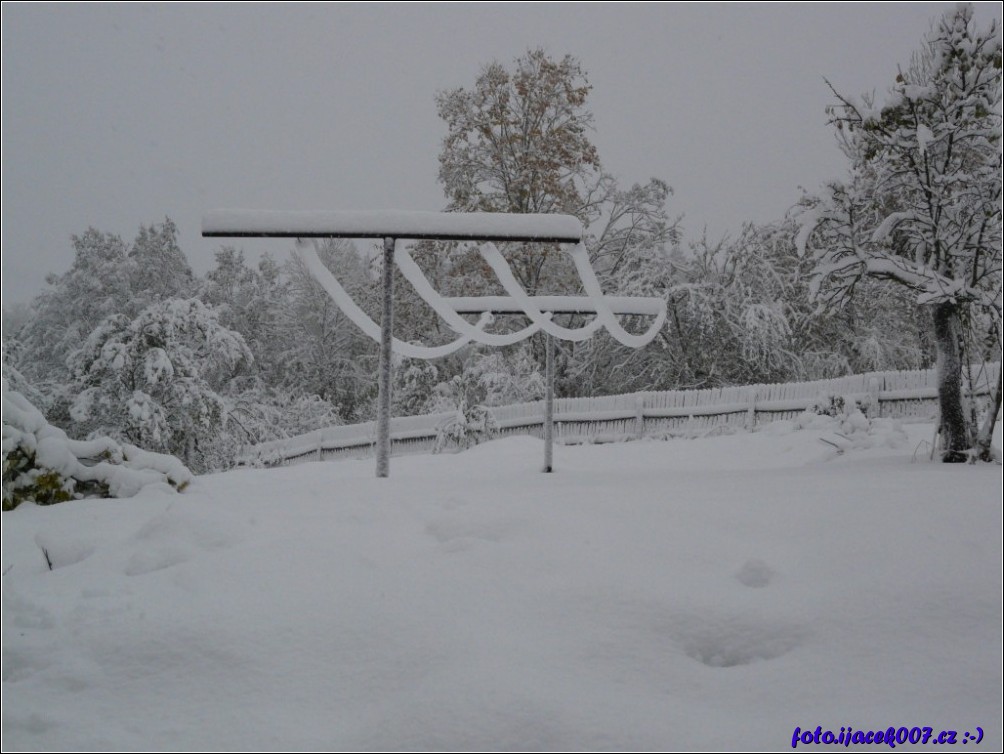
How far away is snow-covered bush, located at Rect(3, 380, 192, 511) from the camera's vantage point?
3.12m

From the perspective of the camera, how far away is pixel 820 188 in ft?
16.3

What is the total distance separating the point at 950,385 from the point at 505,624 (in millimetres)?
4267

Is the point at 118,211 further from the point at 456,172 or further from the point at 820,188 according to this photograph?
the point at 820,188

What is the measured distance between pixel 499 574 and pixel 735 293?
14153mm

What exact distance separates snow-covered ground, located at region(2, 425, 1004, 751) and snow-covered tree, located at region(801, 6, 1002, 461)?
220 cm

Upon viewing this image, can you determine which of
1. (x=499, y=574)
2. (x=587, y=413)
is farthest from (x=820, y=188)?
(x=587, y=413)

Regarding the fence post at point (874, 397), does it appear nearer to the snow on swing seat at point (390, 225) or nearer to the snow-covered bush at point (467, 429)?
the snow-covered bush at point (467, 429)

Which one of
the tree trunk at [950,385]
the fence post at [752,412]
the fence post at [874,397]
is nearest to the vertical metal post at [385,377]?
the tree trunk at [950,385]

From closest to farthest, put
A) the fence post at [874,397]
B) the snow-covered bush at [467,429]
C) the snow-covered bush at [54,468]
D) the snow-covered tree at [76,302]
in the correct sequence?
the snow-covered bush at [54,468] < the fence post at [874,397] < the snow-covered tree at [76,302] < the snow-covered bush at [467,429]

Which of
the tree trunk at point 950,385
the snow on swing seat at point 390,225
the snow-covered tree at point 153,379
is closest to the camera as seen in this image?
the snow on swing seat at point 390,225

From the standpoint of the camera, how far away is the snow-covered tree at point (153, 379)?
28.7 ft

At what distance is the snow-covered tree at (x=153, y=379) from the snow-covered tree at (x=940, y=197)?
27.4 feet

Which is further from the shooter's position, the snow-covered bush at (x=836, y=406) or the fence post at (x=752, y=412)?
the fence post at (x=752, y=412)

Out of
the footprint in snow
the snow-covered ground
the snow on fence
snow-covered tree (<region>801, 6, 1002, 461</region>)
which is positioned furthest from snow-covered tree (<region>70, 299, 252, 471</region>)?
the footprint in snow
